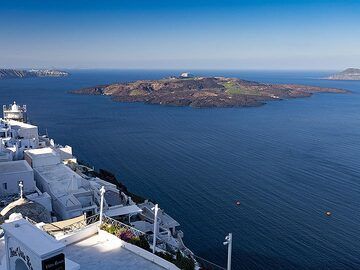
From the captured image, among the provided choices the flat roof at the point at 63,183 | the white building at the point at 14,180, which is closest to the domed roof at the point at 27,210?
the flat roof at the point at 63,183

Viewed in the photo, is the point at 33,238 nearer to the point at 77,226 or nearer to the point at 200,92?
the point at 77,226

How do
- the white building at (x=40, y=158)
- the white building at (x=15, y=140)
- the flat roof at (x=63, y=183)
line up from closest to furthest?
the flat roof at (x=63, y=183) → the white building at (x=40, y=158) → the white building at (x=15, y=140)

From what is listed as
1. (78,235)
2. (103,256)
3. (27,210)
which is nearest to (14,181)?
(27,210)

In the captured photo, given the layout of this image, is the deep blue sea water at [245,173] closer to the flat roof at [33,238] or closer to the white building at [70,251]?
the white building at [70,251]

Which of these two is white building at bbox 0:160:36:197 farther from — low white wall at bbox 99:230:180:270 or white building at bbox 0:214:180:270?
low white wall at bbox 99:230:180:270

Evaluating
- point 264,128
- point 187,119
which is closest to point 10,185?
point 264,128
